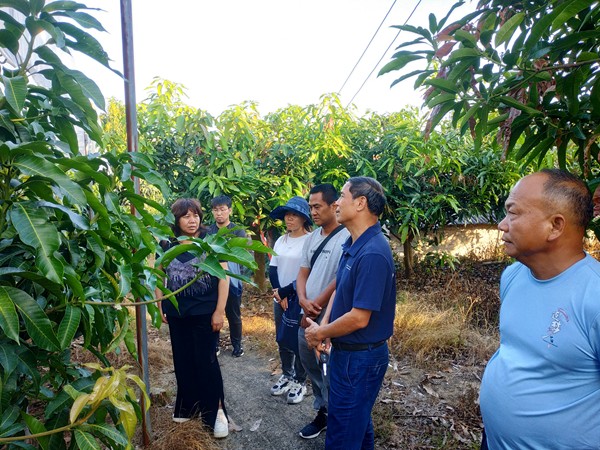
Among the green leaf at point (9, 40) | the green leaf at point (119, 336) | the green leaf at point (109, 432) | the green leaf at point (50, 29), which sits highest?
the green leaf at point (50, 29)

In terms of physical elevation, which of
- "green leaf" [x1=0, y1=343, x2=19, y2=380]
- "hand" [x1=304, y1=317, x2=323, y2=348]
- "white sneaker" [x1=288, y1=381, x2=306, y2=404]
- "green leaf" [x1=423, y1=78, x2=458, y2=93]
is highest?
"green leaf" [x1=423, y1=78, x2=458, y2=93]

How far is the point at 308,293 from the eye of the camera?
10.8 ft

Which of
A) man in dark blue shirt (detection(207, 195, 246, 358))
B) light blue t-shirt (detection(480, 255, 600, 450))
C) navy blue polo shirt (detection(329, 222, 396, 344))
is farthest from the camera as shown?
man in dark blue shirt (detection(207, 195, 246, 358))

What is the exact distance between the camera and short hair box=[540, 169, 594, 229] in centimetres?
156

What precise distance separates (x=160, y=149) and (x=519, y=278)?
193 inches

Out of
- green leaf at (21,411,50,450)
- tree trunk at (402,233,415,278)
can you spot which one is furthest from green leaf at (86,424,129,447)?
tree trunk at (402,233,415,278)

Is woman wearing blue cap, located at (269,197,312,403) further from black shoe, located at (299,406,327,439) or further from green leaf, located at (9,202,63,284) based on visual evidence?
green leaf, located at (9,202,63,284)

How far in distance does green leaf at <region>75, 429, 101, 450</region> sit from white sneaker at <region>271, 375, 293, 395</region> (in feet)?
10.1

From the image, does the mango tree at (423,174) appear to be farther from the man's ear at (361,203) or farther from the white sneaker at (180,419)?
the white sneaker at (180,419)

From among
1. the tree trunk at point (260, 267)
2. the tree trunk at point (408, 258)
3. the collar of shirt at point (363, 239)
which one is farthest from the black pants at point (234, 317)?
the tree trunk at point (408, 258)

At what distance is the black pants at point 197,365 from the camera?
127 inches

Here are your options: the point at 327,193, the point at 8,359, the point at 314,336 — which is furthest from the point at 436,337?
the point at 8,359

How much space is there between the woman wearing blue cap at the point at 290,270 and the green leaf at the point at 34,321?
8.50 feet

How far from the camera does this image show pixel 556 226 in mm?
1562
